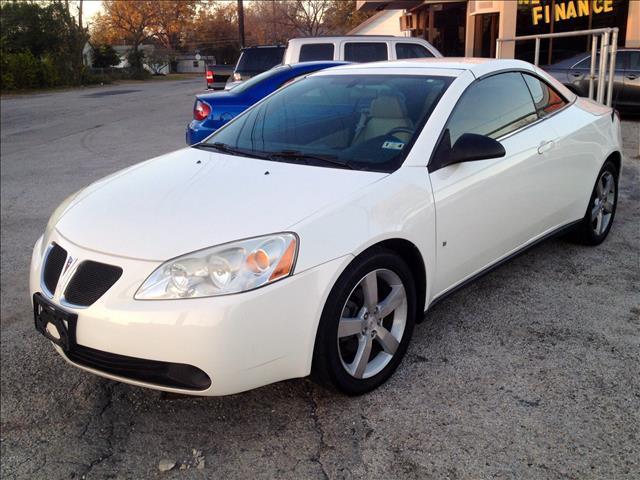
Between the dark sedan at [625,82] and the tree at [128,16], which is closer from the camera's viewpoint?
the dark sedan at [625,82]

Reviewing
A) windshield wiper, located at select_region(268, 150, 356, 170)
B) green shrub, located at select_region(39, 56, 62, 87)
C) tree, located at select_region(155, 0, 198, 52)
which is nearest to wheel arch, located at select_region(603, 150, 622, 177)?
windshield wiper, located at select_region(268, 150, 356, 170)

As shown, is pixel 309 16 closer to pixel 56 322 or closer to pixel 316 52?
pixel 316 52

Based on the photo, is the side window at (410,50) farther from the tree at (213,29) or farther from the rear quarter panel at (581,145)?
the tree at (213,29)

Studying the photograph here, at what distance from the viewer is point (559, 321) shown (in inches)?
147

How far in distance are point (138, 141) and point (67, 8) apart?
3636 centimetres

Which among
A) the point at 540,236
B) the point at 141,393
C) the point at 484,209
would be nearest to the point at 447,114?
the point at 484,209

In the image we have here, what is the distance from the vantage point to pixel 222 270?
101 inches

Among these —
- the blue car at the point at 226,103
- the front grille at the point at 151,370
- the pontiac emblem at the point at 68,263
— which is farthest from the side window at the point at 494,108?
the blue car at the point at 226,103

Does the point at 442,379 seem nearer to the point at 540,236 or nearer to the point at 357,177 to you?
the point at 357,177

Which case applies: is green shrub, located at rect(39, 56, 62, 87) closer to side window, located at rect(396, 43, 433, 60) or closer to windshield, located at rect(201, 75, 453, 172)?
side window, located at rect(396, 43, 433, 60)

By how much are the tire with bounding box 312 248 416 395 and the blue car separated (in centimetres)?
444

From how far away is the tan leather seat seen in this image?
3.48 meters

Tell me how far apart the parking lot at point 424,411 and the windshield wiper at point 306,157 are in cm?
110

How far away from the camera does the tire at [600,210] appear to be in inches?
189
